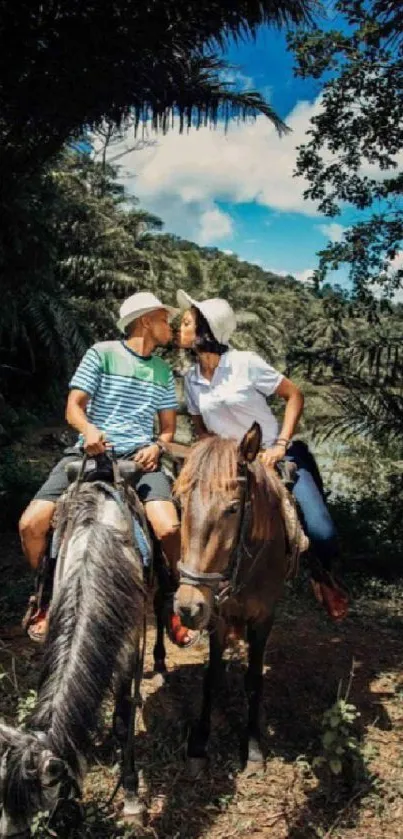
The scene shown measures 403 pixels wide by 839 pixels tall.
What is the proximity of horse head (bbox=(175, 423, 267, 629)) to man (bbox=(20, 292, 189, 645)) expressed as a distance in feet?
2.16

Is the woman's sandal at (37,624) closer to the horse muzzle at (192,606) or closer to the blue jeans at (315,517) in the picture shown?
the horse muzzle at (192,606)

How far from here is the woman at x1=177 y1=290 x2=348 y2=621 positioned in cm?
387

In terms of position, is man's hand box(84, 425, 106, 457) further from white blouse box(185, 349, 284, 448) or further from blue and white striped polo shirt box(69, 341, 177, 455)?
white blouse box(185, 349, 284, 448)

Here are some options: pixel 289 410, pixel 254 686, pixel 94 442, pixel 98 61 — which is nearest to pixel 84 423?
pixel 94 442

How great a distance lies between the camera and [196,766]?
3.76m

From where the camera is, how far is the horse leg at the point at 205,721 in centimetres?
379

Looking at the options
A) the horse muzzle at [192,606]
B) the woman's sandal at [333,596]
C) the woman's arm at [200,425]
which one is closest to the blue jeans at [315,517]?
the woman's sandal at [333,596]

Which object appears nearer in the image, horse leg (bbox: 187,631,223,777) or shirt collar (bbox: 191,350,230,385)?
horse leg (bbox: 187,631,223,777)

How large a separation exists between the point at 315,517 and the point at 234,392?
92 cm

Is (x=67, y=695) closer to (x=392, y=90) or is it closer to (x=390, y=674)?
(x=390, y=674)

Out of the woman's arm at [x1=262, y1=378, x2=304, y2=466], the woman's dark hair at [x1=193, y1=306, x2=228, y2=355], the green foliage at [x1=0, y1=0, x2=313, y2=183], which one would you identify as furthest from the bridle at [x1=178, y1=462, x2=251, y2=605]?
the green foliage at [x1=0, y1=0, x2=313, y2=183]

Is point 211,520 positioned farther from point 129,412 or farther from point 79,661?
point 129,412

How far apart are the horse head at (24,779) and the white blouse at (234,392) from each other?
2.04m

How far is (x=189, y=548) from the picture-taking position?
292 cm
